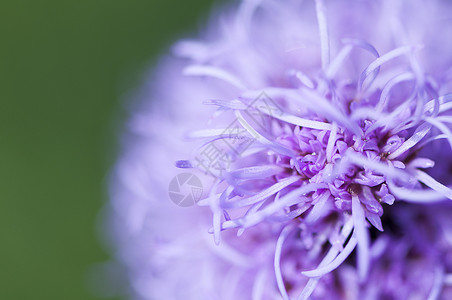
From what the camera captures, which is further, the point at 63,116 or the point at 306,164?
the point at 63,116

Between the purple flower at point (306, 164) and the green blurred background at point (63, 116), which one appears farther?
the green blurred background at point (63, 116)

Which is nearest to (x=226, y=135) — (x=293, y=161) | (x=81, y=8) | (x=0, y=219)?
(x=293, y=161)

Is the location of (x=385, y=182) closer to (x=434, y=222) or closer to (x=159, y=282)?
(x=434, y=222)

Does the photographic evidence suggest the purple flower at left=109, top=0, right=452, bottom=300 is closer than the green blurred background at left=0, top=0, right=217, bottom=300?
Yes
